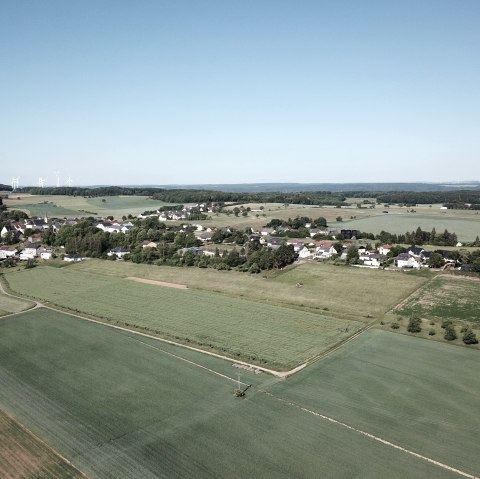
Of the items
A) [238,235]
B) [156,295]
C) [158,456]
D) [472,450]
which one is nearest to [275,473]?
[158,456]

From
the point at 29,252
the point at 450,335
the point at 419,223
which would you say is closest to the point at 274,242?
the point at 29,252

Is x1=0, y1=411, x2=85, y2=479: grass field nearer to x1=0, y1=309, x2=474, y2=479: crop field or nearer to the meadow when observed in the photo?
x1=0, y1=309, x2=474, y2=479: crop field

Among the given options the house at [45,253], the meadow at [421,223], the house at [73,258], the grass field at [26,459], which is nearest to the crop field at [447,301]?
the grass field at [26,459]

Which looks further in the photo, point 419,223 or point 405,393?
point 419,223

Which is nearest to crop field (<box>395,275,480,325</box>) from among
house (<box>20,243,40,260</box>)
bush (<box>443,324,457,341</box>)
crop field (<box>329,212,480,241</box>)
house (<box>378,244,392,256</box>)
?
bush (<box>443,324,457,341</box>)

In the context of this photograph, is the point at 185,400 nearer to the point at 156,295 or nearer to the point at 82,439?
the point at 82,439

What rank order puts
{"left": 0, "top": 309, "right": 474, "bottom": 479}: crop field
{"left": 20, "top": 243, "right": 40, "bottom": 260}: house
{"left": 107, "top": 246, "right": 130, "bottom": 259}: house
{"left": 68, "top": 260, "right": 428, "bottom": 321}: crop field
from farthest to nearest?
{"left": 20, "top": 243, "right": 40, "bottom": 260}: house < {"left": 107, "top": 246, "right": 130, "bottom": 259}: house < {"left": 68, "top": 260, "right": 428, "bottom": 321}: crop field < {"left": 0, "top": 309, "right": 474, "bottom": 479}: crop field

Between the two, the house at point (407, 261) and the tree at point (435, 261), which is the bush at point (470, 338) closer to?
the tree at point (435, 261)

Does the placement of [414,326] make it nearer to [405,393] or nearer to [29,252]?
[405,393]
